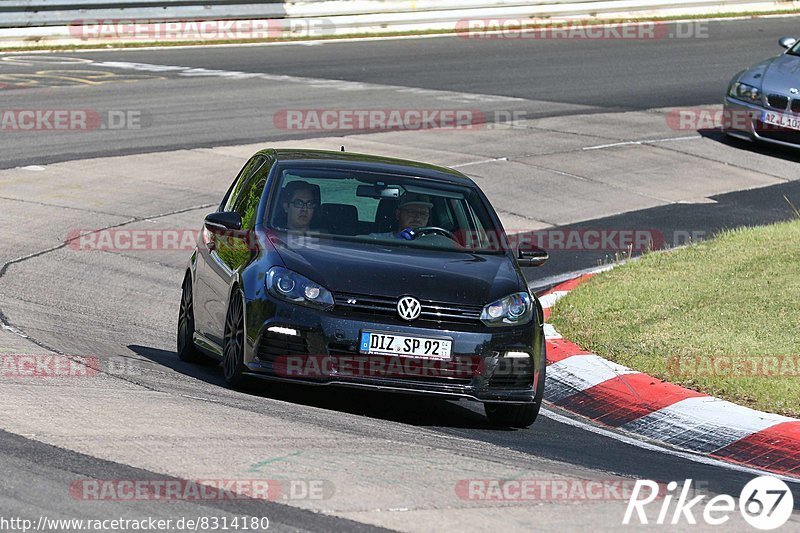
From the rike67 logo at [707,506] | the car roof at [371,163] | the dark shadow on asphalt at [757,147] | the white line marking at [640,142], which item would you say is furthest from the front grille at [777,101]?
the rike67 logo at [707,506]

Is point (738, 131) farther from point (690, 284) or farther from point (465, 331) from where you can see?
point (465, 331)

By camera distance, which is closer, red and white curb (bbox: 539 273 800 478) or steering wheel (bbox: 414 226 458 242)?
red and white curb (bbox: 539 273 800 478)

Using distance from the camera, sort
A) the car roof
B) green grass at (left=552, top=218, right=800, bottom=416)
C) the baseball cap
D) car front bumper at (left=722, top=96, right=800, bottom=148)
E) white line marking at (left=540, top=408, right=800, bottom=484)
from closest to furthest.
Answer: white line marking at (left=540, top=408, right=800, bottom=484) → the baseball cap → green grass at (left=552, top=218, right=800, bottom=416) → the car roof → car front bumper at (left=722, top=96, right=800, bottom=148)

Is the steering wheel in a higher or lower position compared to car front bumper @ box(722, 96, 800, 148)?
higher

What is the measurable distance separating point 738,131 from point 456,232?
39.5ft

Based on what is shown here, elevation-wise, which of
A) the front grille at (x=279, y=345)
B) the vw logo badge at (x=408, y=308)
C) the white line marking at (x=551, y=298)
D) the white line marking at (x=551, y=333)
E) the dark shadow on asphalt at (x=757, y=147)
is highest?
the vw logo badge at (x=408, y=308)

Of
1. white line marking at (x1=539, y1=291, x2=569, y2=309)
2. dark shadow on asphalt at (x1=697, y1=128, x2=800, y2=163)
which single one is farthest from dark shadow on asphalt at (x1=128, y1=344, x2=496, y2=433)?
dark shadow on asphalt at (x1=697, y1=128, x2=800, y2=163)

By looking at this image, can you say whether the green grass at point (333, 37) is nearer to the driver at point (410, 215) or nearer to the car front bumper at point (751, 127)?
the car front bumper at point (751, 127)

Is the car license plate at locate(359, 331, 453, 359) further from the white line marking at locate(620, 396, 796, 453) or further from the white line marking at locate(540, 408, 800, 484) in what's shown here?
the white line marking at locate(620, 396, 796, 453)

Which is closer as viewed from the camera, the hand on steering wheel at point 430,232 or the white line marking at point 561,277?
the hand on steering wheel at point 430,232

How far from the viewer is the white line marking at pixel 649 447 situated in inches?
301

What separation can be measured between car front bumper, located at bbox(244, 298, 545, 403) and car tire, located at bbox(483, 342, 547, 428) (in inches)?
7.2

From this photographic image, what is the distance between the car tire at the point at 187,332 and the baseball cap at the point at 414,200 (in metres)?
1.67

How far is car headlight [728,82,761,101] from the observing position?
787 inches
